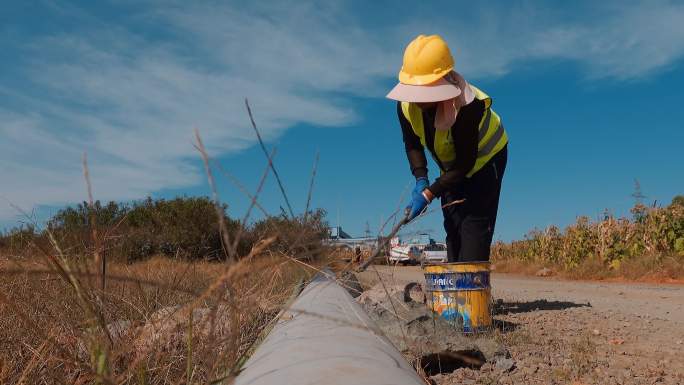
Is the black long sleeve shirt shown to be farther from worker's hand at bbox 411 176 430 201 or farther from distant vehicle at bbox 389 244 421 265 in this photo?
distant vehicle at bbox 389 244 421 265

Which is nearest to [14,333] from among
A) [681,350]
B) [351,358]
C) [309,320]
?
[309,320]

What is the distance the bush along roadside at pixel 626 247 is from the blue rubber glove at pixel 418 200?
9.97 meters

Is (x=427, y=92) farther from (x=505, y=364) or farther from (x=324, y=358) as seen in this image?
(x=324, y=358)

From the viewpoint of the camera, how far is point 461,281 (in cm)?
463

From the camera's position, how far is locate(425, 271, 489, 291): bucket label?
182 inches

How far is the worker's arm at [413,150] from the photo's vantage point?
17.5 ft

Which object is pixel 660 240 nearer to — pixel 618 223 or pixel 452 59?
pixel 618 223

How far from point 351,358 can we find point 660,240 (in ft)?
50.4

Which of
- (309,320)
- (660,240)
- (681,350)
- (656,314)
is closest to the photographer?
(309,320)

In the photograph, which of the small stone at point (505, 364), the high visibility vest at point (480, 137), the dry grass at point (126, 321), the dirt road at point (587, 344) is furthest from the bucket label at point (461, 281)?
the dry grass at point (126, 321)

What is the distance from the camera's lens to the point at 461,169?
4910 mm

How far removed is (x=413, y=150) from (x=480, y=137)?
603 millimetres

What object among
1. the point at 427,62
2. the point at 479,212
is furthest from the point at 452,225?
the point at 427,62

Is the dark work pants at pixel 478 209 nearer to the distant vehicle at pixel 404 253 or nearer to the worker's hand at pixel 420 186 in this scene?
the worker's hand at pixel 420 186
